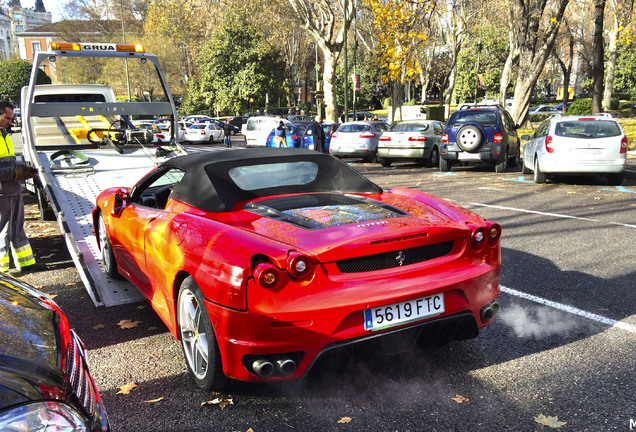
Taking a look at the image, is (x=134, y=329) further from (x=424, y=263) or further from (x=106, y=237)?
(x=424, y=263)

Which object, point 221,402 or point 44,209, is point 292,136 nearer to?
point 44,209

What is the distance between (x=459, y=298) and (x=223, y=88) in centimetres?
4428

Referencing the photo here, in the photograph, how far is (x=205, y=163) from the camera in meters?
4.09

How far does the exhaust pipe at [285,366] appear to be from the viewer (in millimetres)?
2918

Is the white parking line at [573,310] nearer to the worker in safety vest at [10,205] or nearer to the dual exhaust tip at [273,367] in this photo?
the dual exhaust tip at [273,367]

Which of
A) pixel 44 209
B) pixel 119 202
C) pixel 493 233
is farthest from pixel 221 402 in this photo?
pixel 44 209

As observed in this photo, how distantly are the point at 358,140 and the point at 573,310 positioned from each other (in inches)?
596

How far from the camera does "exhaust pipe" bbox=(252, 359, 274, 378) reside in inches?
114

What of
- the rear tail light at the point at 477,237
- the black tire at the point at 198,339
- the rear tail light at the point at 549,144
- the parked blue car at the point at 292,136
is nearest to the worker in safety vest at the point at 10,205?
the black tire at the point at 198,339

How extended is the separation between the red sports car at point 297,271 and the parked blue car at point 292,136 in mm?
18215

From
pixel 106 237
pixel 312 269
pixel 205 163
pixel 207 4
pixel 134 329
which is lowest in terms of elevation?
pixel 134 329

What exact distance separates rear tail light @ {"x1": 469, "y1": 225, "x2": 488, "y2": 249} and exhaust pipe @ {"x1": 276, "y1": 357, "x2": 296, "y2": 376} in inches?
53.0

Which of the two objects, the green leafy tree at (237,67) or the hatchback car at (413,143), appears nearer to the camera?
the hatchback car at (413,143)

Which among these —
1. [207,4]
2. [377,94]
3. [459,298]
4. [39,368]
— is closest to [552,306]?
[459,298]
